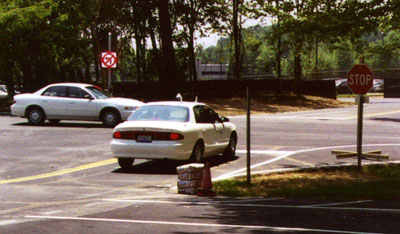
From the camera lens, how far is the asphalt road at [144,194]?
8625 millimetres

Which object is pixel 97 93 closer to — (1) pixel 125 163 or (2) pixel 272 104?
(1) pixel 125 163

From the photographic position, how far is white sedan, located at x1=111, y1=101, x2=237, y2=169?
1443cm

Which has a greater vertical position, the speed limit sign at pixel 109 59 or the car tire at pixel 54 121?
the speed limit sign at pixel 109 59

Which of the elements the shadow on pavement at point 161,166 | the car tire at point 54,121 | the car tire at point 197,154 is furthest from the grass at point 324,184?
the car tire at point 54,121

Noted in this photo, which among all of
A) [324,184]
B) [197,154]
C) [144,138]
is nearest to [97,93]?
[197,154]

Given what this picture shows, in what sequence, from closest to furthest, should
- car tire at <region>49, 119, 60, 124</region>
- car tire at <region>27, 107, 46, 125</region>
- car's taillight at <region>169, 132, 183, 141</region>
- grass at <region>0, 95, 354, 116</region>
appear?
car's taillight at <region>169, 132, 183, 141</region>, car tire at <region>27, 107, 46, 125</region>, car tire at <region>49, 119, 60, 124</region>, grass at <region>0, 95, 354, 116</region>

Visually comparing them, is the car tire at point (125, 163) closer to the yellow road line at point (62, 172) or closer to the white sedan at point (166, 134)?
the white sedan at point (166, 134)

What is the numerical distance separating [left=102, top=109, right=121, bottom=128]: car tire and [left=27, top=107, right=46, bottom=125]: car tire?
2.47 m

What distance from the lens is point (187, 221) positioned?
8.93 meters

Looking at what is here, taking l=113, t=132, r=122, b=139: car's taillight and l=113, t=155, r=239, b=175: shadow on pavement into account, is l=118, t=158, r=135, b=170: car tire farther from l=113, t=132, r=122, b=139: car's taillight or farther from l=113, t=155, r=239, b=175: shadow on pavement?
l=113, t=132, r=122, b=139: car's taillight

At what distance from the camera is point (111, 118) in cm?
2483

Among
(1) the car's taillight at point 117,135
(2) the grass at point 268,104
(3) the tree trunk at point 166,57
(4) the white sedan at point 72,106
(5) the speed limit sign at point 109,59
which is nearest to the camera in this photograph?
(1) the car's taillight at point 117,135

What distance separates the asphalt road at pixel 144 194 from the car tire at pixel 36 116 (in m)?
1.59

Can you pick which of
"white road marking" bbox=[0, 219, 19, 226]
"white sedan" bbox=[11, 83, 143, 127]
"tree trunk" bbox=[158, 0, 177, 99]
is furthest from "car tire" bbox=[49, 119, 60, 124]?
Answer: "white road marking" bbox=[0, 219, 19, 226]
